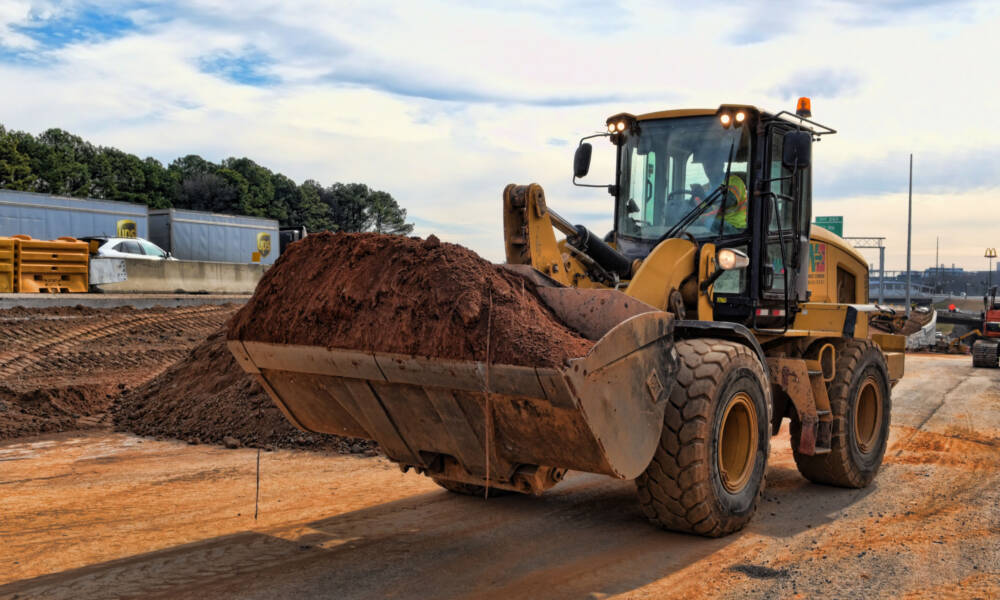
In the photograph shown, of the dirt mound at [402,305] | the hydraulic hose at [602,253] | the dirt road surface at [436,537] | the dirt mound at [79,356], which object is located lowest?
the dirt road surface at [436,537]

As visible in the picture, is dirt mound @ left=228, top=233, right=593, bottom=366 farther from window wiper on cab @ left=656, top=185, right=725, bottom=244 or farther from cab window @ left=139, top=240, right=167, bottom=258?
cab window @ left=139, top=240, right=167, bottom=258

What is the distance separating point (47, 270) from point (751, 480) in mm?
19027

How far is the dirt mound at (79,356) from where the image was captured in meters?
11.2

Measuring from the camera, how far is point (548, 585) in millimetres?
4992

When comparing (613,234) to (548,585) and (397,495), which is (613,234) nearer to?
(397,495)

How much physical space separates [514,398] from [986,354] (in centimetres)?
2313

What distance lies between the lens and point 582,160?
7355mm

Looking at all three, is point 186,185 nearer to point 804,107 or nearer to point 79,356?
point 79,356

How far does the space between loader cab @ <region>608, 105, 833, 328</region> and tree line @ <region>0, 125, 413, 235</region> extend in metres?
46.6

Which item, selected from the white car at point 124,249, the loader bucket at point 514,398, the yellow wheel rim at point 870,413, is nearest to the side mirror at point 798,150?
the loader bucket at point 514,398

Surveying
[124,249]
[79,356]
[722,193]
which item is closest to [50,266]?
[124,249]

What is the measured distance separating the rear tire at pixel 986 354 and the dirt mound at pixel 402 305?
22668 mm

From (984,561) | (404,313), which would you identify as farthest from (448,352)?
(984,561)

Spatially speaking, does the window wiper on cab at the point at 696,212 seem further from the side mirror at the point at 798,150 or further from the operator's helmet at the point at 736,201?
the side mirror at the point at 798,150
